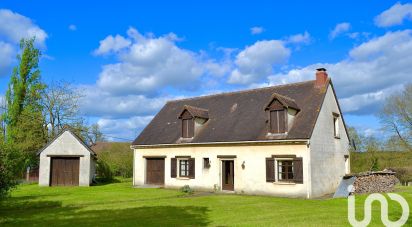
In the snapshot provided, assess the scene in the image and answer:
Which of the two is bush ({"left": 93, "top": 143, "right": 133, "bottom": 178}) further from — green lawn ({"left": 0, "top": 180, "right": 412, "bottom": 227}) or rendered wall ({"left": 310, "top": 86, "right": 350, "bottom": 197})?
rendered wall ({"left": 310, "top": 86, "right": 350, "bottom": 197})

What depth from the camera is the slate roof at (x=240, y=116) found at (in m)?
22.0

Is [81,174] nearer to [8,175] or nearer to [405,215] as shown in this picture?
[8,175]

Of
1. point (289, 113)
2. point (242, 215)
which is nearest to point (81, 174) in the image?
point (289, 113)

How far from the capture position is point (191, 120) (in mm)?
26547

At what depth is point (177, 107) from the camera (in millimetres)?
31219

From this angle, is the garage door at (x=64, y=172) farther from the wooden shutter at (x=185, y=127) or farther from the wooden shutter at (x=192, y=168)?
A: the wooden shutter at (x=192, y=168)

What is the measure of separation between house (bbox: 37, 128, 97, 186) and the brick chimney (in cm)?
1786

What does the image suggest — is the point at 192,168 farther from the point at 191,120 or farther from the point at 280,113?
the point at 280,113

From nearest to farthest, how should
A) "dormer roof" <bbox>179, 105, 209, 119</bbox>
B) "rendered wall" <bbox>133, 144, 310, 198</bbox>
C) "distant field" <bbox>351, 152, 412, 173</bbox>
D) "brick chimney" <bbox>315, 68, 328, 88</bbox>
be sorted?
"rendered wall" <bbox>133, 144, 310, 198</bbox> < "brick chimney" <bbox>315, 68, 328, 88</bbox> < "dormer roof" <bbox>179, 105, 209, 119</bbox> < "distant field" <bbox>351, 152, 412, 173</bbox>

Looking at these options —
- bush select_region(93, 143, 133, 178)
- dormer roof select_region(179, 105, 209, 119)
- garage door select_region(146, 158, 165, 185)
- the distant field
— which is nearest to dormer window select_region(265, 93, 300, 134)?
dormer roof select_region(179, 105, 209, 119)

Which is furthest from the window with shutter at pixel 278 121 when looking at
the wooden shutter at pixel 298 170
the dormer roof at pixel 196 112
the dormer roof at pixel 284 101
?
the dormer roof at pixel 196 112

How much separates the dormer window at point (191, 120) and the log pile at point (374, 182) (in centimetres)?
1080

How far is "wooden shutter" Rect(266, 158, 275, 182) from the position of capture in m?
21.4

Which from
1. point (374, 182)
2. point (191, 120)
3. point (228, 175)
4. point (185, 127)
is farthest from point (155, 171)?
point (374, 182)
